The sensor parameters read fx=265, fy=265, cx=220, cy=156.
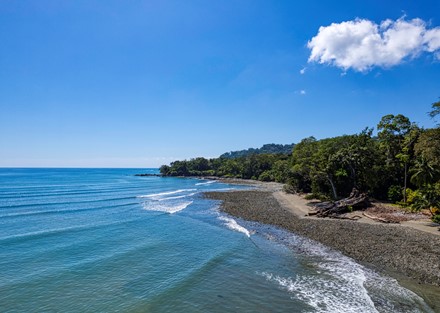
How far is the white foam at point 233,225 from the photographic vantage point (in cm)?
2680

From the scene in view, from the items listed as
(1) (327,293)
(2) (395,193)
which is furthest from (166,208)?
(2) (395,193)

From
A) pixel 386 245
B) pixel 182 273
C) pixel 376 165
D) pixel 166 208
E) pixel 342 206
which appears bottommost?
pixel 182 273

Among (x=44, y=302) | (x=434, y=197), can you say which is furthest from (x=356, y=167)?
(x=44, y=302)

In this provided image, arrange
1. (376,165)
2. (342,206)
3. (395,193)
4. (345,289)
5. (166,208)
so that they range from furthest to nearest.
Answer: (166,208)
(376,165)
(395,193)
(342,206)
(345,289)

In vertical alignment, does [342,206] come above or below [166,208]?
above

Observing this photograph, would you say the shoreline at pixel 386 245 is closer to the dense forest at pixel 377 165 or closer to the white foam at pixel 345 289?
the white foam at pixel 345 289

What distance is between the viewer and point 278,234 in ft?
82.3

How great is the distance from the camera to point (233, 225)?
29781 mm

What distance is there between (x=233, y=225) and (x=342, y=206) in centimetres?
1472

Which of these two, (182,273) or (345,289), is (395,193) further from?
(182,273)

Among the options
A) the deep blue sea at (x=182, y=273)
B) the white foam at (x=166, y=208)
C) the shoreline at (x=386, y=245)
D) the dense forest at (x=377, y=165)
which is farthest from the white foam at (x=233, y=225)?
the dense forest at (x=377, y=165)

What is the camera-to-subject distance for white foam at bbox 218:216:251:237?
2680cm

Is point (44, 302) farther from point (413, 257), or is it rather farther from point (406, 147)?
point (406, 147)

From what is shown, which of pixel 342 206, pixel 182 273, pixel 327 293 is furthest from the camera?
pixel 342 206
